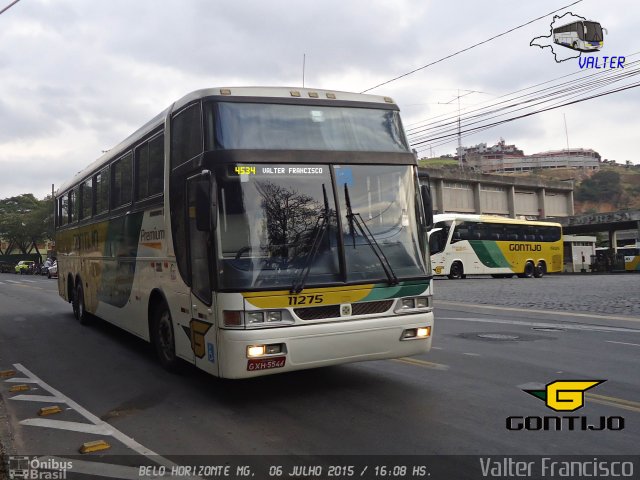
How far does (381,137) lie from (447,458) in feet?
12.3

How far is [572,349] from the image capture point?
919 cm

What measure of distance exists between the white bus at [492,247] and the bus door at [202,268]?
25091 mm

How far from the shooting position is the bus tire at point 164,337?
25.3 ft

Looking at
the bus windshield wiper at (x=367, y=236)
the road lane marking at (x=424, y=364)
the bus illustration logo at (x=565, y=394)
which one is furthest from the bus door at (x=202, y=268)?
the bus illustration logo at (x=565, y=394)

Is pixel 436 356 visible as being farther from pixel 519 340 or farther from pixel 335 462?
pixel 335 462

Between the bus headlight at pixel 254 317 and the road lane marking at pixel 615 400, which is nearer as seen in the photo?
the bus headlight at pixel 254 317

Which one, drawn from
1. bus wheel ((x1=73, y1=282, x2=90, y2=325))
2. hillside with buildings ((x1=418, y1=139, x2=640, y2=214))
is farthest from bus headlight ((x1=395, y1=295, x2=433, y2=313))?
hillside with buildings ((x1=418, y1=139, x2=640, y2=214))

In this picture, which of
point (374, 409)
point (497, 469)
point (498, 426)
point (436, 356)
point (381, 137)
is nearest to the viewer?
point (497, 469)

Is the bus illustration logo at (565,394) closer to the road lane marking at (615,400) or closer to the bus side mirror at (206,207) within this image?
the road lane marking at (615,400)

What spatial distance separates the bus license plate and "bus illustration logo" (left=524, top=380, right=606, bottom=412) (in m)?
2.81

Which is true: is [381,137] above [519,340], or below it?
above

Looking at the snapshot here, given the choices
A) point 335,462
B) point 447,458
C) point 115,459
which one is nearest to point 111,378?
point 115,459

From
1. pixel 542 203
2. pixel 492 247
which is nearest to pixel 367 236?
pixel 492 247

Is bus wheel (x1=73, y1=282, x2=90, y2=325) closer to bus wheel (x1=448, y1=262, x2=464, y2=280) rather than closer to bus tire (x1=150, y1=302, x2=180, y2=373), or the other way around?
bus tire (x1=150, y1=302, x2=180, y2=373)
